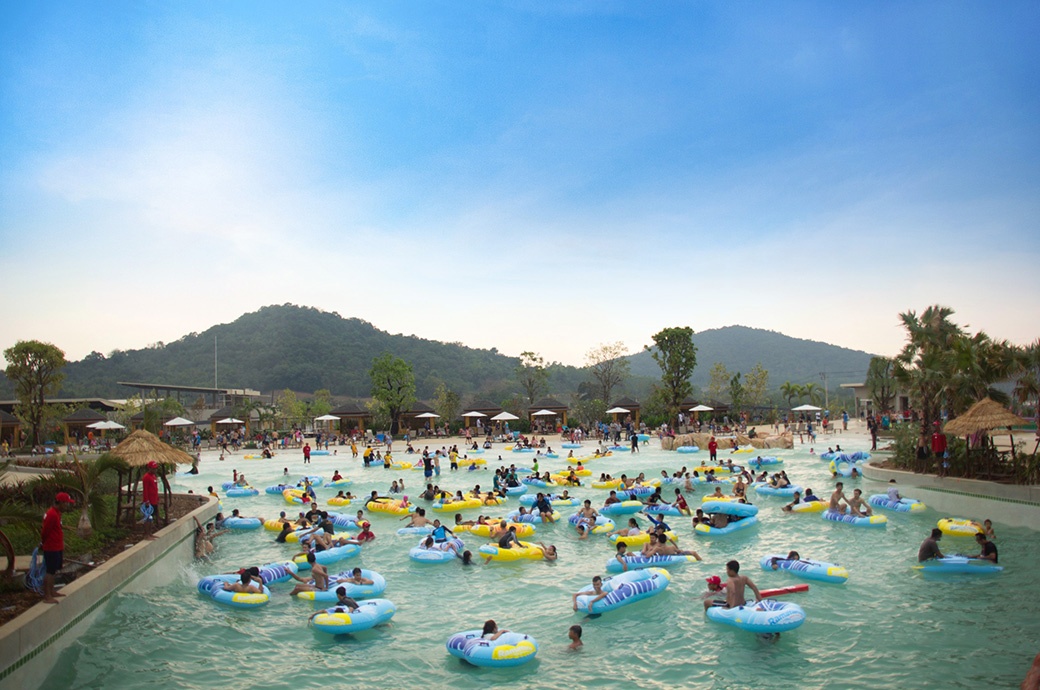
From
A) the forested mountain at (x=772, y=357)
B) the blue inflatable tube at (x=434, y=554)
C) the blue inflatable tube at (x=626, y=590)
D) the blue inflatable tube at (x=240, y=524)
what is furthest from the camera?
the forested mountain at (x=772, y=357)

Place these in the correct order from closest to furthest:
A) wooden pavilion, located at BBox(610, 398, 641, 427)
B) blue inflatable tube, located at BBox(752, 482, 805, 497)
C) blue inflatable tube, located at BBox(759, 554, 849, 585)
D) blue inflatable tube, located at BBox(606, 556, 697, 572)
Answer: blue inflatable tube, located at BBox(759, 554, 849, 585) → blue inflatable tube, located at BBox(606, 556, 697, 572) → blue inflatable tube, located at BBox(752, 482, 805, 497) → wooden pavilion, located at BBox(610, 398, 641, 427)

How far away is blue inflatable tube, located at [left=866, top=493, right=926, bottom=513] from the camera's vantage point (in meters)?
15.9

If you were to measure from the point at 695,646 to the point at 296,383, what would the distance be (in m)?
82.4

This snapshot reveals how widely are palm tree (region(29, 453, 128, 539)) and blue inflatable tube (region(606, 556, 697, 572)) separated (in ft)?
28.8

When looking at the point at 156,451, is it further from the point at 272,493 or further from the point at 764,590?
the point at 764,590

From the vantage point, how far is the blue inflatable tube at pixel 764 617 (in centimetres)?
864

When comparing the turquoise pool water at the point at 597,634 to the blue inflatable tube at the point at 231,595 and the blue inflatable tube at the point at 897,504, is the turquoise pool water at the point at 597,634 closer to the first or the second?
the blue inflatable tube at the point at 231,595

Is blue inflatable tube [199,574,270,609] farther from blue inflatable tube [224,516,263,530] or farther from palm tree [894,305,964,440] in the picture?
palm tree [894,305,964,440]

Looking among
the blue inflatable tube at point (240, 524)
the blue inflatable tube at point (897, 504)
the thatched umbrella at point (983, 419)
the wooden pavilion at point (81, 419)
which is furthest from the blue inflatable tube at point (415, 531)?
the wooden pavilion at point (81, 419)

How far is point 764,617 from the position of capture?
8.74 metres

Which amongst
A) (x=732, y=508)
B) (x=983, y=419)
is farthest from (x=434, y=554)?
(x=983, y=419)

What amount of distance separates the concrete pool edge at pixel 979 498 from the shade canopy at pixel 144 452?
16.7 meters

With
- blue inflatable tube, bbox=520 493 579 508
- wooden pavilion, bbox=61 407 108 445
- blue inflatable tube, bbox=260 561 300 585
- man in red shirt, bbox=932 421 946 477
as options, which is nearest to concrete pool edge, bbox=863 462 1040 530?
man in red shirt, bbox=932 421 946 477

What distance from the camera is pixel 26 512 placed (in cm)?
821
